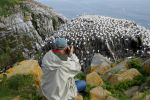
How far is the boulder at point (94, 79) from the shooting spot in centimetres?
2025

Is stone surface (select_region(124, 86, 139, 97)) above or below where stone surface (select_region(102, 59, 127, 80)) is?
below

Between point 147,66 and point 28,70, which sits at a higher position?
point 147,66

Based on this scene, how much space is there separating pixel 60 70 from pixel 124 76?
3.41 meters

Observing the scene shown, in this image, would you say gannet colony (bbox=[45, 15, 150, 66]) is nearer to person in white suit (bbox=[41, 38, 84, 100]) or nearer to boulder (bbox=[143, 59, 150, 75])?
boulder (bbox=[143, 59, 150, 75])

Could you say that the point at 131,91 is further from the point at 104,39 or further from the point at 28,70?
the point at 104,39

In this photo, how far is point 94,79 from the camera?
20.3 meters

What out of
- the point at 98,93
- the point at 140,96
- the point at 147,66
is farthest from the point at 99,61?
the point at 140,96

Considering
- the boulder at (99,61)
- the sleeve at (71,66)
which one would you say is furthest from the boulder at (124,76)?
the sleeve at (71,66)

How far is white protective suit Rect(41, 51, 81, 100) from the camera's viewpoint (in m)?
17.6

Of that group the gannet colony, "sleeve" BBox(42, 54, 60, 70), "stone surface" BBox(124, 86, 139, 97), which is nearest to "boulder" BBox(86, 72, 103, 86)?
"stone surface" BBox(124, 86, 139, 97)

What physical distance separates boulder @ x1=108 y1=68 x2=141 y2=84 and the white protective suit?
275cm

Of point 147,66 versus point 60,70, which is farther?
point 147,66

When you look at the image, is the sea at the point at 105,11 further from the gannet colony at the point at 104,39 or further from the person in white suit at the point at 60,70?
the person in white suit at the point at 60,70

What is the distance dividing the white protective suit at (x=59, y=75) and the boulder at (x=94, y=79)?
93.7 inches
